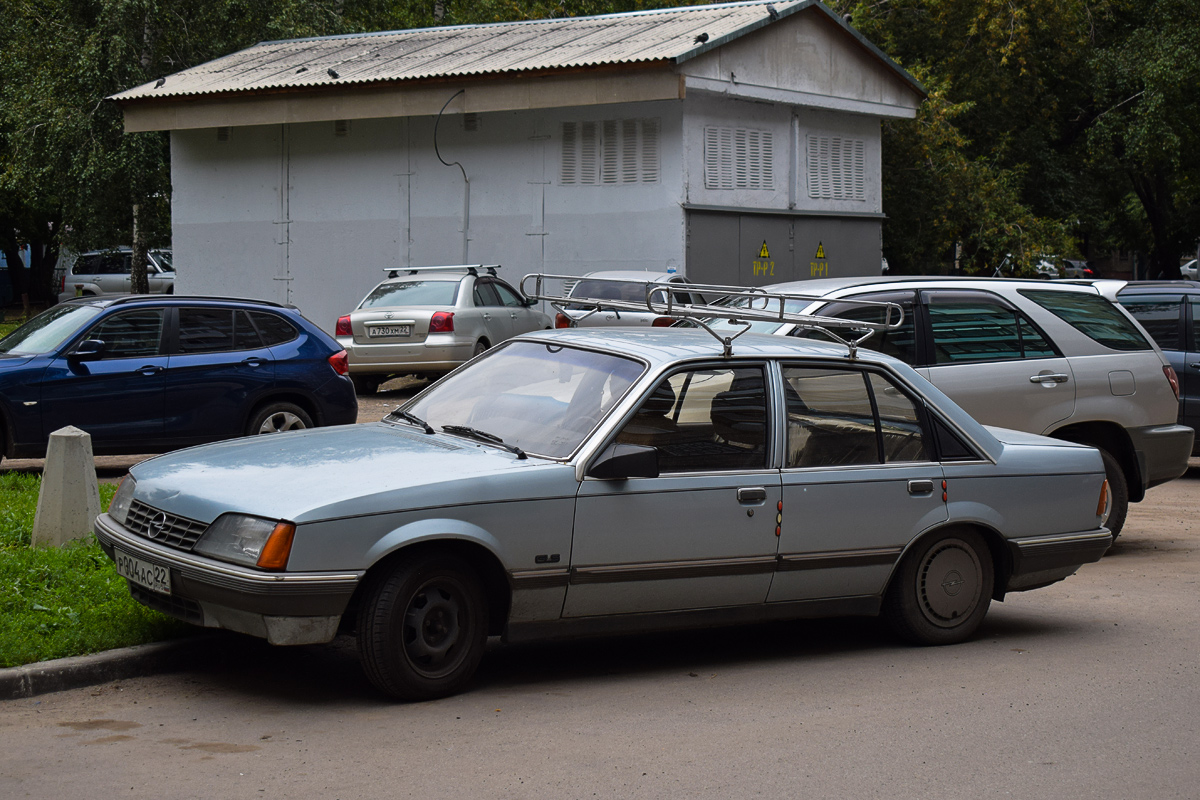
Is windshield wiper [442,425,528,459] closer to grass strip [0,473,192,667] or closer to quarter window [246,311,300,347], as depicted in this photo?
grass strip [0,473,192,667]

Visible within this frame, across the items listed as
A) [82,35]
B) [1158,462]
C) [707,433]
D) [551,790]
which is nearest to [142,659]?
[551,790]

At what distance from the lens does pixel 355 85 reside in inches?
870

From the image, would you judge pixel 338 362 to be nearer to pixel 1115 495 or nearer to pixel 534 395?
pixel 534 395

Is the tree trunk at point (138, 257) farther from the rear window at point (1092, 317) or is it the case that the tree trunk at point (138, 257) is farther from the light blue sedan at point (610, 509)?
the light blue sedan at point (610, 509)

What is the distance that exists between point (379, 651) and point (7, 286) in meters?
46.6

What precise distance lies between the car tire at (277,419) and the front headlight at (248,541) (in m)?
6.53

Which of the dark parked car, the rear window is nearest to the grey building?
the dark parked car

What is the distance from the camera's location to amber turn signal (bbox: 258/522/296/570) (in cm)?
514

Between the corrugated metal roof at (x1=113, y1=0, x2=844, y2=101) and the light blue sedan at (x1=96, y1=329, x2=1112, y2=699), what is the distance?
1349 centimetres

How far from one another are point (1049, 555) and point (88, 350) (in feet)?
25.6

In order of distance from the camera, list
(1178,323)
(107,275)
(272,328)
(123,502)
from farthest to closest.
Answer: (107,275) → (1178,323) → (272,328) → (123,502)

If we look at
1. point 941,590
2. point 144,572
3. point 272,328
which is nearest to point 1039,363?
point 941,590

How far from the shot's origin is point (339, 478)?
547 centimetres

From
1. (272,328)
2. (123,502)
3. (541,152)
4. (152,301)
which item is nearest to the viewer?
(123,502)
